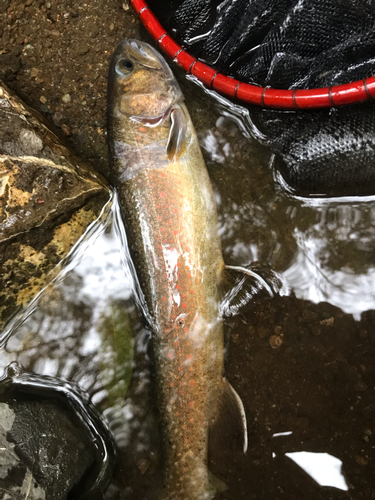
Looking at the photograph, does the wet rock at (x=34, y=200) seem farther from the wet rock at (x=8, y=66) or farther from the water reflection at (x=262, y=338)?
the wet rock at (x=8, y=66)

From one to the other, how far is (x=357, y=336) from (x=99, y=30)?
2.84 metres

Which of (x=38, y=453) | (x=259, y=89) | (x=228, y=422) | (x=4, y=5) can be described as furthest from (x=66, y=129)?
(x=228, y=422)

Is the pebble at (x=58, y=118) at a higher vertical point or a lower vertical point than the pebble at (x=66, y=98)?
lower

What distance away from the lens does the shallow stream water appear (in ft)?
8.46

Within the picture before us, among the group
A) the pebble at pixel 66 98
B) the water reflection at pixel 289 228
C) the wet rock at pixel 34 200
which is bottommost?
the wet rock at pixel 34 200

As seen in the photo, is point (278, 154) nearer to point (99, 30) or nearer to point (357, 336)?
point (357, 336)

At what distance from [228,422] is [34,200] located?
1.83m

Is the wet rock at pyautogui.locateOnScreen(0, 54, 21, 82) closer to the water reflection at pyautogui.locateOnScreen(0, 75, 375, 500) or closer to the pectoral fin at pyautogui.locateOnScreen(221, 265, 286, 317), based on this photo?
the water reflection at pyautogui.locateOnScreen(0, 75, 375, 500)

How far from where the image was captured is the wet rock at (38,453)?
92.7 inches

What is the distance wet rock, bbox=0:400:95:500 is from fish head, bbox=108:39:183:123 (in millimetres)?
2015

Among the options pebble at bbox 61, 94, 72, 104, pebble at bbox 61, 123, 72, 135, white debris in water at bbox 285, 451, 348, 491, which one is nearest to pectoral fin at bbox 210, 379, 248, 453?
white debris in water at bbox 285, 451, 348, 491

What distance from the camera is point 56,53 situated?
309 cm

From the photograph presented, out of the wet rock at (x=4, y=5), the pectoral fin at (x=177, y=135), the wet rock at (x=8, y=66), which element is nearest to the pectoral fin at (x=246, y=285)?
the pectoral fin at (x=177, y=135)

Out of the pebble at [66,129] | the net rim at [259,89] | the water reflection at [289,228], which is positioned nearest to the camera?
the net rim at [259,89]
